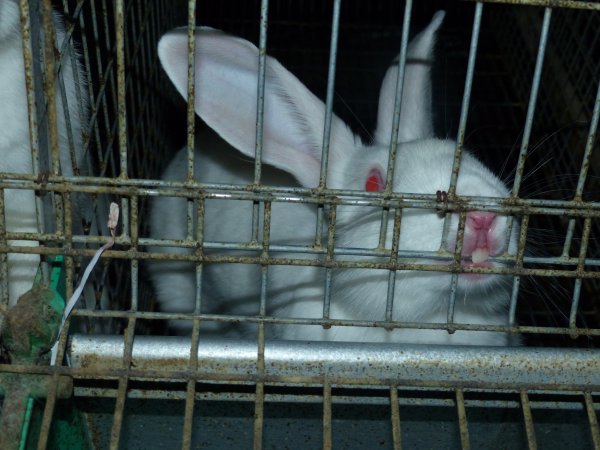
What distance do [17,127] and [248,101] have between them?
40cm

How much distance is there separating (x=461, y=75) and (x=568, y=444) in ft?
6.65

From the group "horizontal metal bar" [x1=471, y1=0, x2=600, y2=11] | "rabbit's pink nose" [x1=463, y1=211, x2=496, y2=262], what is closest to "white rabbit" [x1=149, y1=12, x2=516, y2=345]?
"rabbit's pink nose" [x1=463, y1=211, x2=496, y2=262]

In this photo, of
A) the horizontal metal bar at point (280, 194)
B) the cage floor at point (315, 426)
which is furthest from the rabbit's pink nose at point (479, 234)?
the cage floor at point (315, 426)

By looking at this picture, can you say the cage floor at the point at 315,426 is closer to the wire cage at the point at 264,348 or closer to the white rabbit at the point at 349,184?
the wire cage at the point at 264,348

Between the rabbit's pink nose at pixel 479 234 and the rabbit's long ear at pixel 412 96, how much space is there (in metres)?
0.54

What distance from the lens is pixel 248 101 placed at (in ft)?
4.55

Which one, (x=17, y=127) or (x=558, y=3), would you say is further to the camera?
(x=17, y=127)

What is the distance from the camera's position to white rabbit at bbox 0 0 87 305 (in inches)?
46.3

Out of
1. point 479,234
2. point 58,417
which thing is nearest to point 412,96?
point 479,234

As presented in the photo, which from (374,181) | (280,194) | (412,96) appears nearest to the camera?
(280,194)

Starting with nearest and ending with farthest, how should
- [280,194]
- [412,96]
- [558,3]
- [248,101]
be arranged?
[558,3]
[280,194]
[248,101]
[412,96]

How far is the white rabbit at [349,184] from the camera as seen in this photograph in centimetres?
127

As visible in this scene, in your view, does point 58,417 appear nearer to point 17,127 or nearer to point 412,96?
point 17,127

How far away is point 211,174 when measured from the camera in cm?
196
